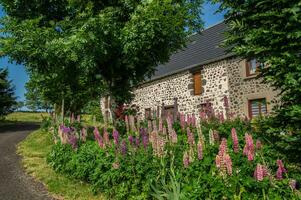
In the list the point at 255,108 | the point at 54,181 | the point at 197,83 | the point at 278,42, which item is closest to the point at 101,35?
the point at 54,181

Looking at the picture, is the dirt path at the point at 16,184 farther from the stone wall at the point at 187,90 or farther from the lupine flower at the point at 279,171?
the stone wall at the point at 187,90

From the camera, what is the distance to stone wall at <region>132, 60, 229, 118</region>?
60.3 feet

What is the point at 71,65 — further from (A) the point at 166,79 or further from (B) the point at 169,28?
(A) the point at 166,79

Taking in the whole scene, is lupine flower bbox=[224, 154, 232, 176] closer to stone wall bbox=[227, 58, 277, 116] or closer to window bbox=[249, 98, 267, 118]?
stone wall bbox=[227, 58, 277, 116]

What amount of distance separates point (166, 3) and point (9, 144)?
39.0ft

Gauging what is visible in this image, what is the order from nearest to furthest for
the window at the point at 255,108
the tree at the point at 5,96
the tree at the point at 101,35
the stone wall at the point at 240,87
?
the tree at the point at 101,35
the stone wall at the point at 240,87
the window at the point at 255,108
the tree at the point at 5,96

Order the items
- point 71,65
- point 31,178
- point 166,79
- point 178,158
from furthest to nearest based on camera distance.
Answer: point 166,79, point 71,65, point 31,178, point 178,158

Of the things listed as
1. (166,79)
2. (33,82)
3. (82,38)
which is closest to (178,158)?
(82,38)

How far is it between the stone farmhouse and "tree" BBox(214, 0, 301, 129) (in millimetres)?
8270

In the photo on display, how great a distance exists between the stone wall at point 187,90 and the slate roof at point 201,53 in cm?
43

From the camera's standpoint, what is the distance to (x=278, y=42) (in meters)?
5.27

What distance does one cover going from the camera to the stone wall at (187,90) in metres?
18.4

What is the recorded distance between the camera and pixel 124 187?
5.96 m

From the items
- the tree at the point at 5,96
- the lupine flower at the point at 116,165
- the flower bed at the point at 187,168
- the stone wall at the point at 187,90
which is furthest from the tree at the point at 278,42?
the tree at the point at 5,96
